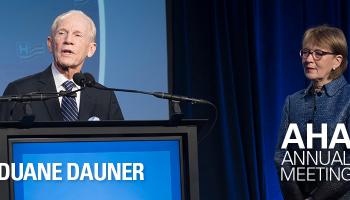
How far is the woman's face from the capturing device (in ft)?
9.27

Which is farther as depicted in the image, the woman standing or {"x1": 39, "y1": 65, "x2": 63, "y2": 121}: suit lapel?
the woman standing

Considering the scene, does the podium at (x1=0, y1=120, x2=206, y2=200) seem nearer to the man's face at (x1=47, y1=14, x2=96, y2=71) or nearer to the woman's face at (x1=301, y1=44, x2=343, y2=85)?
the man's face at (x1=47, y1=14, x2=96, y2=71)

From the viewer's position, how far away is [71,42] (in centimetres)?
275

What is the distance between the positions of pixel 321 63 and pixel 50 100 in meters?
1.14

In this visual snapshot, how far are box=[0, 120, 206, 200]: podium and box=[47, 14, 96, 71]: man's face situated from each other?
1392 millimetres

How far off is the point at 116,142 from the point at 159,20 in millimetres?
2563

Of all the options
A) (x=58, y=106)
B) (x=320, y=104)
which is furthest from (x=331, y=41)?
(x=58, y=106)

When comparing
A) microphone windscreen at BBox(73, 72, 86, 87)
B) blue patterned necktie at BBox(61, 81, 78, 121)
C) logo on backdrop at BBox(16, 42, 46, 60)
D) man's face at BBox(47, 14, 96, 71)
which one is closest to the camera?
microphone windscreen at BBox(73, 72, 86, 87)

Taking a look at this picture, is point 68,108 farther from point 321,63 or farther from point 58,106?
point 321,63

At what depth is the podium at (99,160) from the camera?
135cm

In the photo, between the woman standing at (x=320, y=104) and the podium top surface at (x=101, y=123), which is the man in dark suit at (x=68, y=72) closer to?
the woman standing at (x=320, y=104)

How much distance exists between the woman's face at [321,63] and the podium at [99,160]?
1.54 meters

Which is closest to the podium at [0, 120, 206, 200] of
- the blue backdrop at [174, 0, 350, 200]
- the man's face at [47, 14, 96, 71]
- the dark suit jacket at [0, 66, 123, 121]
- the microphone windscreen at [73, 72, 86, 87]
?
the microphone windscreen at [73, 72, 86, 87]

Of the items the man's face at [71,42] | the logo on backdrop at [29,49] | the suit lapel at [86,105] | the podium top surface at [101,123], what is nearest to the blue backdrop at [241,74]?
the logo on backdrop at [29,49]
